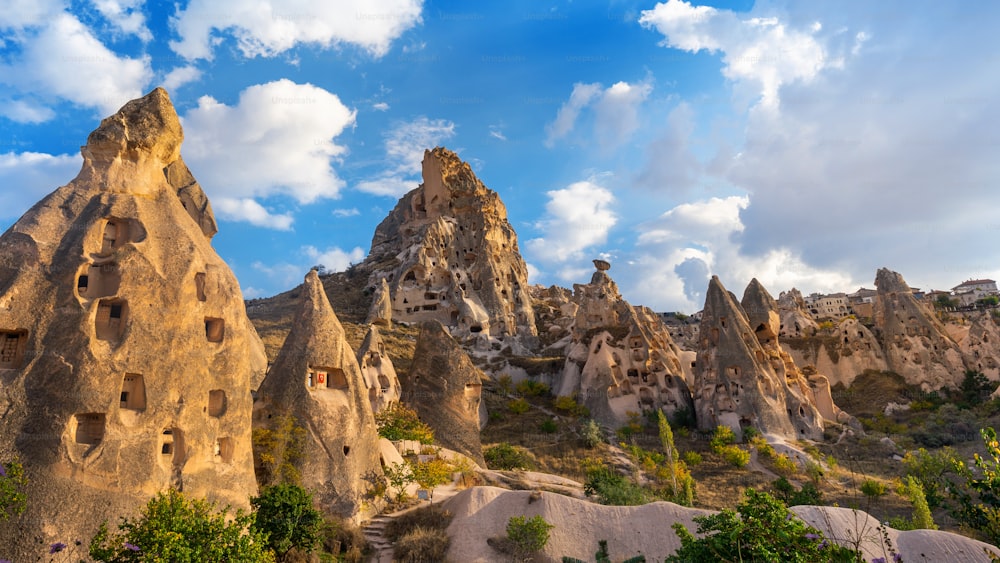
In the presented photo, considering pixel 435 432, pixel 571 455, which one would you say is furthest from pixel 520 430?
pixel 435 432

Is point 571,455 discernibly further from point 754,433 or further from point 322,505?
point 322,505

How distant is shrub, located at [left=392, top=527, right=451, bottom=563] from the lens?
19.4 meters

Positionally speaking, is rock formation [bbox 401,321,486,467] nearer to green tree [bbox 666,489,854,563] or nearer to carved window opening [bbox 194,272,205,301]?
carved window opening [bbox 194,272,205,301]

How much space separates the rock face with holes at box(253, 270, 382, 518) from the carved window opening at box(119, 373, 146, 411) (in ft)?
16.4

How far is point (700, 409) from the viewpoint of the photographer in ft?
136

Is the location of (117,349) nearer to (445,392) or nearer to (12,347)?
(12,347)

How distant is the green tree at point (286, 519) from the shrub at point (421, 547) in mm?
2648

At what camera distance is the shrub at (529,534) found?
1915 cm

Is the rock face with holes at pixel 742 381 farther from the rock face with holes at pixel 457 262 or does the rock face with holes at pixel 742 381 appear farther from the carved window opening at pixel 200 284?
the carved window opening at pixel 200 284

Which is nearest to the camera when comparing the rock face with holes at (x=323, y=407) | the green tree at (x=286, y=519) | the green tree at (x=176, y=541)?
the green tree at (x=176, y=541)

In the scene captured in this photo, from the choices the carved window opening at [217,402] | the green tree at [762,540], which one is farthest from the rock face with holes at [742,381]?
the carved window opening at [217,402]

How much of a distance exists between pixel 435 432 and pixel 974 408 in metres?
38.4

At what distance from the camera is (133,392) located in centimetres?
1733

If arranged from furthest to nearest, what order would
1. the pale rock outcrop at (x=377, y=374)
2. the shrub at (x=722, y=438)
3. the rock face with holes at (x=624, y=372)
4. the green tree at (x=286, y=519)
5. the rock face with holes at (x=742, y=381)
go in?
the rock face with holes at (x=624, y=372) < the rock face with holes at (x=742, y=381) < the shrub at (x=722, y=438) < the pale rock outcrop at (x=377, y=374) < the green tree at (x=286, y=519)
